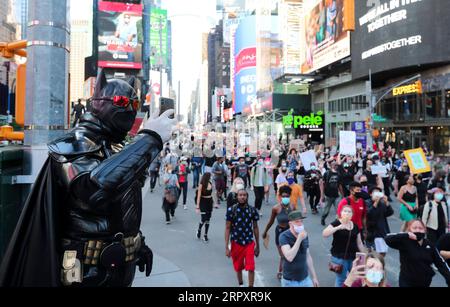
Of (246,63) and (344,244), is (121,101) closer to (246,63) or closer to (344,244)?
(344,244)

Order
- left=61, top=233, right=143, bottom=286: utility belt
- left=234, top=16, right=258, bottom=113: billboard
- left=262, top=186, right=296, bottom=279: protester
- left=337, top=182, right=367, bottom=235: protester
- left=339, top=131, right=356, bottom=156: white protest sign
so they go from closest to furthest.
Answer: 1. left=61, top=233, right=143, bottom=286: utility belt
2. left=262, top=186, right=296, bottom=279: protester
3. left=337, top=182, right=367, bottom=235: protester
4. left=339, top=131, right=356, bottom=156: white protest sign
5. left=234, top=16, right=258, bottom=113: billboard

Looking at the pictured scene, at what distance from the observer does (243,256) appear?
5.94 metres

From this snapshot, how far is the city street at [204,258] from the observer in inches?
242

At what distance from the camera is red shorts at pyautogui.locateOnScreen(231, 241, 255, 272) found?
232 inches

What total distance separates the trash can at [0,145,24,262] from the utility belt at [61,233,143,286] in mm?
839

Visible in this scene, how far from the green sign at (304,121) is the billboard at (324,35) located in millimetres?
6423

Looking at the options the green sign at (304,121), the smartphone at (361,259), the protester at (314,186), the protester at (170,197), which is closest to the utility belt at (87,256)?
the smartphone at (361,259)

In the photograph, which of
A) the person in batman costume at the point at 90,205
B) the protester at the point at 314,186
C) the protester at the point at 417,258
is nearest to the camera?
the person in batman costume at the point at 90,205

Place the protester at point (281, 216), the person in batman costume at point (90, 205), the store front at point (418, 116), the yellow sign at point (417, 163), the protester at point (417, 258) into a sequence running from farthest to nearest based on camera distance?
the store front at point (418, 116), the yellow sign at point (417, 163), the protester at point (281, 216), the protester at point (417, 258), the person in batman costume at point (90, 205)

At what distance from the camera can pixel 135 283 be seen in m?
5.90

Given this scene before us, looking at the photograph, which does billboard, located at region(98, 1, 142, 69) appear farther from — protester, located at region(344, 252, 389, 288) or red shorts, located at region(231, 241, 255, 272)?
protester, located at region(344, 252, 389, 288)

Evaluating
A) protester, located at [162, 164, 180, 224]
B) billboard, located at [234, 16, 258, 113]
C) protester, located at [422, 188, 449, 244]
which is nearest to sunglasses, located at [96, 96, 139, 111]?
protester, located at [422, 188, 449, 244]

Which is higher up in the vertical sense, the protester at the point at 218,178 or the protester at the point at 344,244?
the protester at the point at 218,178

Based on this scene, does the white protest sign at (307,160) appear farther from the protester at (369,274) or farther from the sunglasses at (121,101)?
the sunglasses at (121,101)
